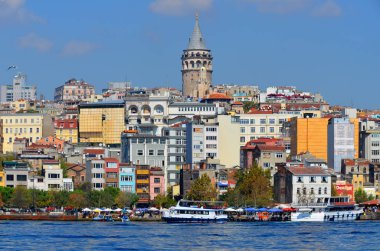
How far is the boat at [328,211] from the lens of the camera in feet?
239

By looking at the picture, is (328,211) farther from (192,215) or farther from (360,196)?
(360,196)

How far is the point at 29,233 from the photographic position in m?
59.8

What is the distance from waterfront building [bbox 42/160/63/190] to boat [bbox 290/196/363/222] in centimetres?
1398

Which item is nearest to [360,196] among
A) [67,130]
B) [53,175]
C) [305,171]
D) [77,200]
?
[305,171]

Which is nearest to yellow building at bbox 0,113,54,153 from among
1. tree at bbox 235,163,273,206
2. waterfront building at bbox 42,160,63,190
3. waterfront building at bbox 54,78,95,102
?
waterfront building at bbox 42,160,63,190

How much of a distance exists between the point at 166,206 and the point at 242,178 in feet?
14.6

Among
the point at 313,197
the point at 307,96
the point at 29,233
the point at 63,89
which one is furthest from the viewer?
the point at 63,89

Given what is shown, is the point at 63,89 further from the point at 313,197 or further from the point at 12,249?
the point at 12,249

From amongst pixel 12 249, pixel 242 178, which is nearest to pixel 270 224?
pixel 242 178

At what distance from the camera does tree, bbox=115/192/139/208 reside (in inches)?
3081

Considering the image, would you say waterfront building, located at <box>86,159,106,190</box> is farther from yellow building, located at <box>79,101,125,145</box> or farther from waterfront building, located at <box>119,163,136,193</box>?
yellow building, located at <box>79,101,125,145</box>

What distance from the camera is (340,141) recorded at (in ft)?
298

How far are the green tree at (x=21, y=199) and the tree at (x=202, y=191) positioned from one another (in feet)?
26.8

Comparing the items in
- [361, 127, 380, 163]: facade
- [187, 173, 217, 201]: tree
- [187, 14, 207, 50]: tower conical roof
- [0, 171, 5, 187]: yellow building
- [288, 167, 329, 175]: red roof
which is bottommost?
[187, 173, 217, 201]: tree
